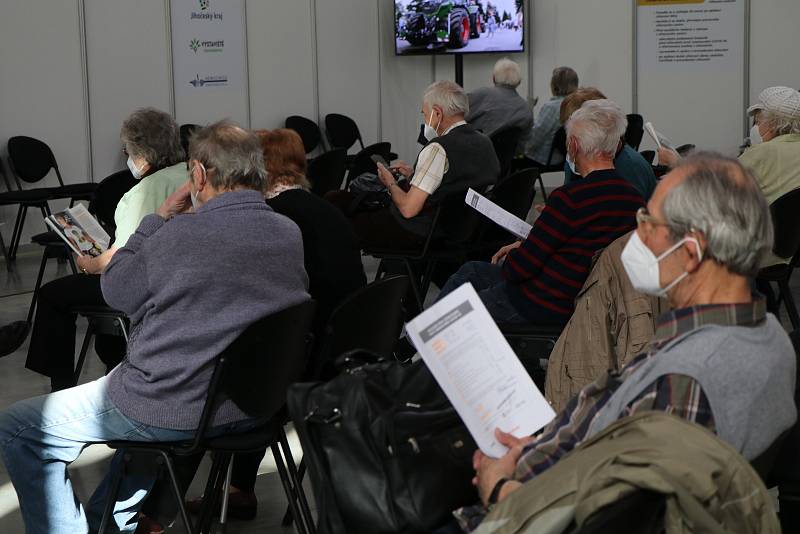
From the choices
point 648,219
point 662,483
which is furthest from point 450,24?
point 662,483

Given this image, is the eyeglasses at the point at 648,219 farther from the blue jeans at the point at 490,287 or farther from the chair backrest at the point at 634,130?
the chair backrest at the point at 634,130

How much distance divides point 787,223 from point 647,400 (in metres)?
3.14

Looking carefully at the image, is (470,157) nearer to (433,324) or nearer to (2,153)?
(433,324)

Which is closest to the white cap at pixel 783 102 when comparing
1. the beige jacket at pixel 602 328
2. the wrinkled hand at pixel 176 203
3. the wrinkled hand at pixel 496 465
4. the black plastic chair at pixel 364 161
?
the beige jacket at pixel 602 328

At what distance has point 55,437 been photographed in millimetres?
2652

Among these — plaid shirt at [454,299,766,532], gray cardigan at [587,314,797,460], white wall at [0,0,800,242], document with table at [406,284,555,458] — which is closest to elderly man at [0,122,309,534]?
document with table at [406,284,555,458]

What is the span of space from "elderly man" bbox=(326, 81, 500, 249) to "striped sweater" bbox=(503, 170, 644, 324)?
5.11 feet

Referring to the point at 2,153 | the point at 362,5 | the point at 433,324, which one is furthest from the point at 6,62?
the point at 433,324

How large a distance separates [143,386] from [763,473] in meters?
1.49

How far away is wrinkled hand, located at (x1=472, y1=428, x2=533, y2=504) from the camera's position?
1.92 metres

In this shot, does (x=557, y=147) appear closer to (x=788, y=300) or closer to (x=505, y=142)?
(x=505, y=142)

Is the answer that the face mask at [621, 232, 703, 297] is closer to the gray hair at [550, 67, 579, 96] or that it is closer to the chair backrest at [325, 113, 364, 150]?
the gray hair at [550, 67, 579, 96]

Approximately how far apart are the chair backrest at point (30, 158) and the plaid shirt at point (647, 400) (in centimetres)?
657

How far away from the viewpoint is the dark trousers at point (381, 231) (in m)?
5.16
